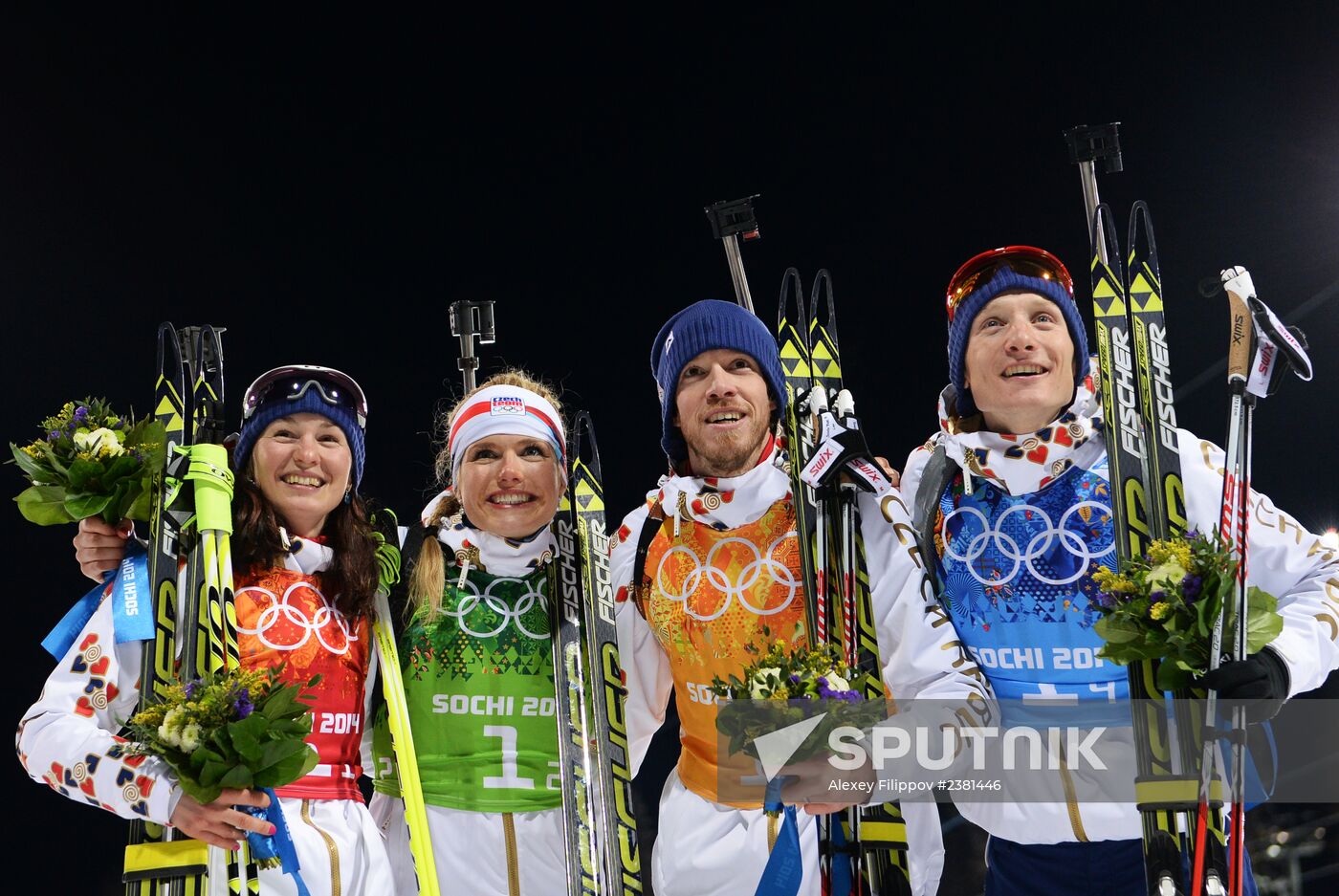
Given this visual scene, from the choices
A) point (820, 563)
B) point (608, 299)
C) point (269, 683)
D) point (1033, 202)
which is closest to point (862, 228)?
point (1033, 202)

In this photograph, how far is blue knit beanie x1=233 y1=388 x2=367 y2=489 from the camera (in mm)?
3793

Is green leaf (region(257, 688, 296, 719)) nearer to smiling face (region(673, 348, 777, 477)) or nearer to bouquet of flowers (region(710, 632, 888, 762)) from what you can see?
bouquet of flowers (region(710, 632, 888, 762))

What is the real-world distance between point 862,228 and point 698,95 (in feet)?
6.14

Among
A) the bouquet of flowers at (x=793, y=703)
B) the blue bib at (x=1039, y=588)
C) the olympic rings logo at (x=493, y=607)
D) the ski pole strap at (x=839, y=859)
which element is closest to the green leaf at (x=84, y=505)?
the olympic rings logo at (x=493, y=607)

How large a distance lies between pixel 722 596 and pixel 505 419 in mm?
1010

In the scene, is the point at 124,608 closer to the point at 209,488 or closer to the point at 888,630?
the point at 209,488

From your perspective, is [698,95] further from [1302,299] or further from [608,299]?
[1302,299]

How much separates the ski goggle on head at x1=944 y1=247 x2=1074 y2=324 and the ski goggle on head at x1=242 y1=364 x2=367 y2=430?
1.91 meters

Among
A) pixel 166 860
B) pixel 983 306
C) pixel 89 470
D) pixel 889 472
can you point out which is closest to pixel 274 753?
pixel 166 860

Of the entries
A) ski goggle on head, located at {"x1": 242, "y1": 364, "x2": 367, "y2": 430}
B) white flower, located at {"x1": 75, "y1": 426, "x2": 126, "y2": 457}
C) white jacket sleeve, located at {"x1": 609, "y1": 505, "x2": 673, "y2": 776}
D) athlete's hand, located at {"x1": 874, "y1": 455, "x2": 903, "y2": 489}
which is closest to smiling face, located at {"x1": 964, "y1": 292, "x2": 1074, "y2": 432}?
athlete's hand, located at {"x1": 874, "y1": 455, "x2": 903, "y2": 489}

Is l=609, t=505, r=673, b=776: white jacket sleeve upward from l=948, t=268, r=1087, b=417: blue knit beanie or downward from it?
downward

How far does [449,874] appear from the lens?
364 cm

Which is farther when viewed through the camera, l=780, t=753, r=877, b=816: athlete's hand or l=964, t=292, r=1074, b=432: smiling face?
l=964, t=292, r=1074, b=432: smiling face

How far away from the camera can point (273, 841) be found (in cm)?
310
